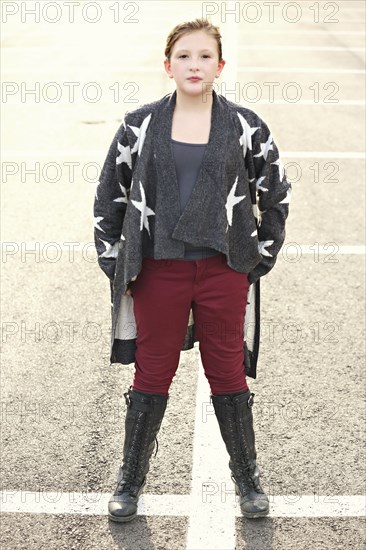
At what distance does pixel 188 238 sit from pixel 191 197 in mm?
154

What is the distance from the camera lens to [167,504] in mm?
4215

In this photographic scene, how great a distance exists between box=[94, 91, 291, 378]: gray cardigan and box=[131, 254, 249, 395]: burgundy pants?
0.07 metres

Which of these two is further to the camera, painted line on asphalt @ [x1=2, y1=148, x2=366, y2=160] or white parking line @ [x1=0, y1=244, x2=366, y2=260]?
painted line on asphalt @ [x1=2, y1=148, x2=366, y2=160]

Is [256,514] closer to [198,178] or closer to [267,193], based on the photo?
[267,193]

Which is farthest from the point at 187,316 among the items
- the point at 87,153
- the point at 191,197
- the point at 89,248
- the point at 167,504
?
the point at 87,153

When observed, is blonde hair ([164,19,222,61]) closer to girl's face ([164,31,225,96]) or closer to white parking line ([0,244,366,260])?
girl's face ([164,31,225,96])

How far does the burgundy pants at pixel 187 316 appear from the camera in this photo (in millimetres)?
3836

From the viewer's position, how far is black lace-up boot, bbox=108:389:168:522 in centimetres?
404

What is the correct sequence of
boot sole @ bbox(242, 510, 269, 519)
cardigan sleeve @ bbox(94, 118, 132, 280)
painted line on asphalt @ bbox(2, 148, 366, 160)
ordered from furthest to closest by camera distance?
painted line on asphalt @ bbox(2, 148, 366, 160)
boot sole @ bbox(242, 510, 269, 519)
cardigan sleeve @ bbox(94, 118, 132, 280)

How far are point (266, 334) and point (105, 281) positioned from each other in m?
1.31

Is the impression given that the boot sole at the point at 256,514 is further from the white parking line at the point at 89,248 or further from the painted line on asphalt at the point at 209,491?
the white parking line at the point at 89,248

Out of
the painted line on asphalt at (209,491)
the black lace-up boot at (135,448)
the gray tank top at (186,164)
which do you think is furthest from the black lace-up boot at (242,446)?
the gray tank top at (186,164)

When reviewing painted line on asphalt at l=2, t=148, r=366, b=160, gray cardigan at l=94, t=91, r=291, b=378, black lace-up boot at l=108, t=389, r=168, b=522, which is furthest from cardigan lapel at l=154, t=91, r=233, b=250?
painted line on asphalt at l=2, t=148, r=366, b=160

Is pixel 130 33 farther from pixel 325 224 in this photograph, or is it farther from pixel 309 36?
pixel 325 224
